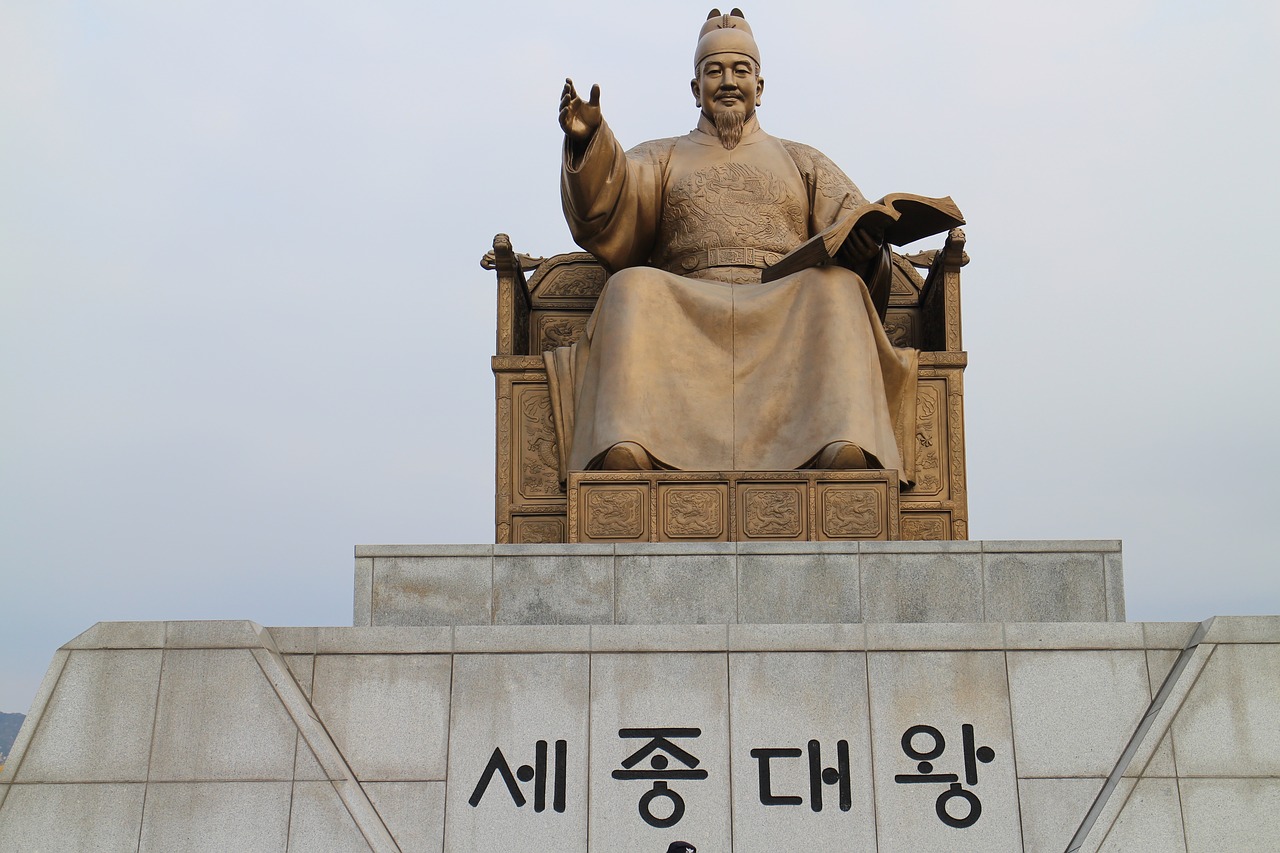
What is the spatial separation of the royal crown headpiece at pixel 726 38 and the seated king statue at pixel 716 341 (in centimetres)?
71

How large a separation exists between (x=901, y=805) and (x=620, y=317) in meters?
2.70

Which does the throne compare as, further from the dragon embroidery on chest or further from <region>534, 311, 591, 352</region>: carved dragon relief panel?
the dragon embroidery on chest

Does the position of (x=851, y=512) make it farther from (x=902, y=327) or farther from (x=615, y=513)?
(x=902, y=327)

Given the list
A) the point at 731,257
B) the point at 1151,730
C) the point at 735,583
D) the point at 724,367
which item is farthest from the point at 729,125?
the point at 1151,730

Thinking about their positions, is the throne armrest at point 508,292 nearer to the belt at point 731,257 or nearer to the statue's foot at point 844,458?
the belt at point 731,257

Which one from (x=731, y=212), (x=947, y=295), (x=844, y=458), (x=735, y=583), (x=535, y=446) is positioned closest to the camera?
(x=735, y=583)

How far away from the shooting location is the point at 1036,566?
6.41 meters

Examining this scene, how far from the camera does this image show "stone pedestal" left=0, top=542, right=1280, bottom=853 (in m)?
5.55

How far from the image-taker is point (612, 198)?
8164 millimetres

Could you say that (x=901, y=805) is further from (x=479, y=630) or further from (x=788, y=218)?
(x=788, y=218)

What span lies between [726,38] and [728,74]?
185 mm

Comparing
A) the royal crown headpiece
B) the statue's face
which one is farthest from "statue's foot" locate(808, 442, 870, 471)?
the royal crown headpiece

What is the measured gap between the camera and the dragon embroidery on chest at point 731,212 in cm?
824

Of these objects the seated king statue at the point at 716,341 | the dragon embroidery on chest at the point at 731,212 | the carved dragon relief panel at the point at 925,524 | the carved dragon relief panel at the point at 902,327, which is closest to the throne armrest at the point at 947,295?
the carved dragon relief panel at the point at 902,327
